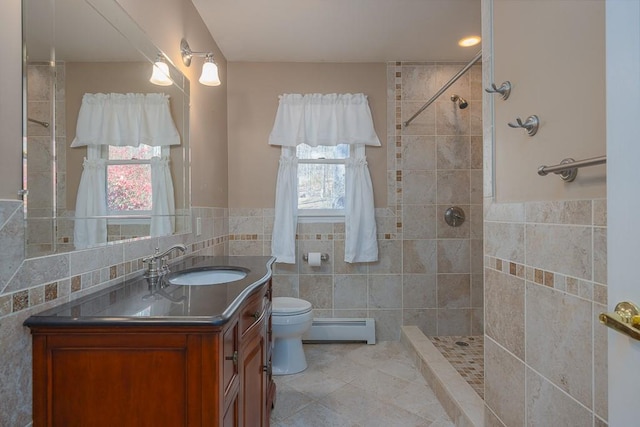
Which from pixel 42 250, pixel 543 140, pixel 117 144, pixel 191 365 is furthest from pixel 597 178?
pixel 117 144

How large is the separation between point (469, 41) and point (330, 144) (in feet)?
4.45

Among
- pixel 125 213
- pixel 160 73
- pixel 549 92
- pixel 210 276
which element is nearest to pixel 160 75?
pixel 160 73

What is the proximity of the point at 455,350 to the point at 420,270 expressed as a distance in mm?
683

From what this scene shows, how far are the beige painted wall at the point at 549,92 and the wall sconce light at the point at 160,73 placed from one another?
61.8 inches

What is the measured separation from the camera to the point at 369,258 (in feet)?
8.77

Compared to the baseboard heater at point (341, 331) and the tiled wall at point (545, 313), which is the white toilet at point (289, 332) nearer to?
the baseboard heater at point (341, 331)

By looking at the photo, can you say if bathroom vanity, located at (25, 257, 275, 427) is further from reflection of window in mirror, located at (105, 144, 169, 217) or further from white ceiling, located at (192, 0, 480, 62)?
white ceiling, located at (192, 0, 480, 62)

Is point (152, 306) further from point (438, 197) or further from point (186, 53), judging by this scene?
point (438, 197)

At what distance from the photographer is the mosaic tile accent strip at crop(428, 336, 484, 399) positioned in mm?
1980

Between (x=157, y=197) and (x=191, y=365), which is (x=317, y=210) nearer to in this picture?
(x=157, y=197)

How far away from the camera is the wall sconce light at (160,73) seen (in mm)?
1527

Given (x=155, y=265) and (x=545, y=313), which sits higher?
(x=155, y=265)

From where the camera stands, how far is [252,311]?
1.20 meters

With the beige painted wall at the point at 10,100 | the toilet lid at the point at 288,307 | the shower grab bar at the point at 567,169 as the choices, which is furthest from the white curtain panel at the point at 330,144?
the beige painted wall at the point at 10,100
